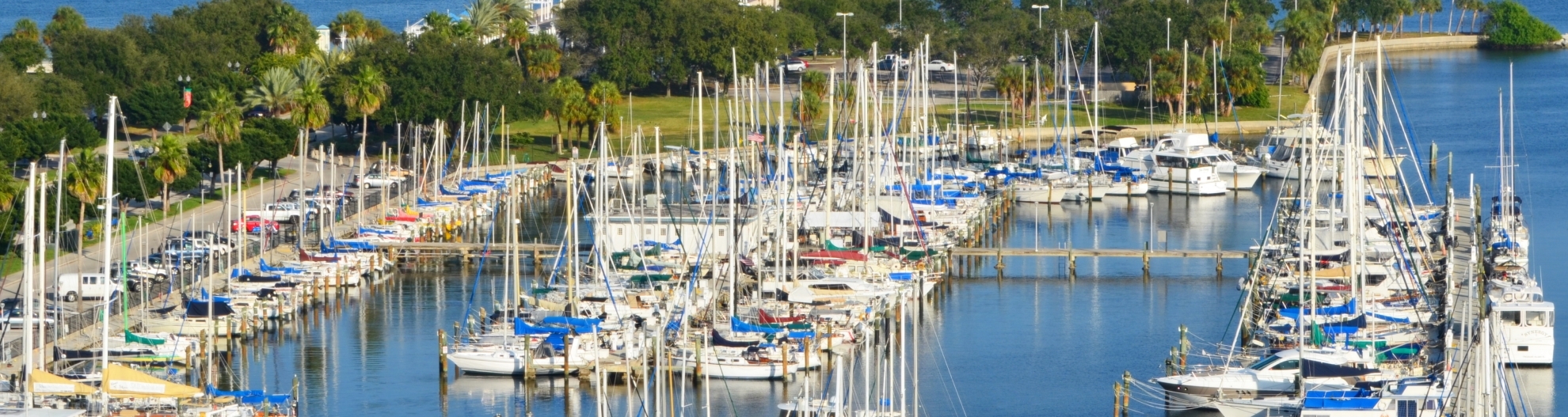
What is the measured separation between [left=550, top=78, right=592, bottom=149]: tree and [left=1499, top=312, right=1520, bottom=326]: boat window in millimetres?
64243

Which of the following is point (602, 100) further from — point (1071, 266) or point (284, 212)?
point (1071, 266)

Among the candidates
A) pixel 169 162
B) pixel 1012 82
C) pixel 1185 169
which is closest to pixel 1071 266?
pixel 1185 169

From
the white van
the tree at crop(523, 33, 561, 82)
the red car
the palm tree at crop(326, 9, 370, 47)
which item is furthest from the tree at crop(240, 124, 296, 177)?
the palm tree at crop(326, 9, 370, 47)

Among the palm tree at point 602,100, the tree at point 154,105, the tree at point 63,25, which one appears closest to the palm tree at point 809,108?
the palm tree at point 602,100

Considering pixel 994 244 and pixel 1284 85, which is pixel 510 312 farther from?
pixel 1284 85

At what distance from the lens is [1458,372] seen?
55.9 m

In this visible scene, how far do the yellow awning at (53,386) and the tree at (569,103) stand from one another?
66.3m

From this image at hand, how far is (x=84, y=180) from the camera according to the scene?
90.6 meters

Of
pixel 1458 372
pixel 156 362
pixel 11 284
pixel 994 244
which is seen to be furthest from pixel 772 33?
pixel 1458 372

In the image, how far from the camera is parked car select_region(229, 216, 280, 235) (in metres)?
93.6

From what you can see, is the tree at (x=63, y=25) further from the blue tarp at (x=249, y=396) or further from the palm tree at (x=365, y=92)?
the blue tarp at (x=249, y=396)

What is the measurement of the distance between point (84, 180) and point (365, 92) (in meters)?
32.8

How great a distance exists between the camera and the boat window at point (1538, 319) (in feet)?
232

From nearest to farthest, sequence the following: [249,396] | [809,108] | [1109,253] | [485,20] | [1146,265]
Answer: [249,396]
[1146,265]
[1109,253]
[809,108]
[485,20]
